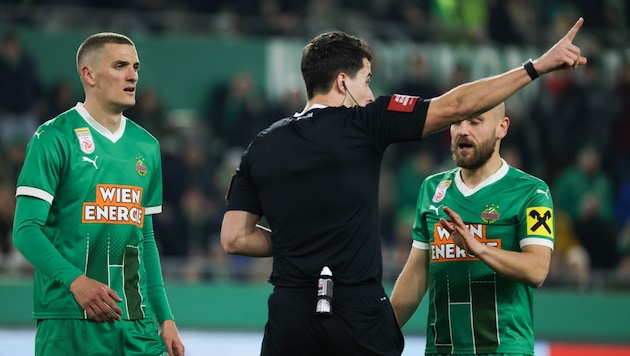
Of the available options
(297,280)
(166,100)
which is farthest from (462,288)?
(166,100)

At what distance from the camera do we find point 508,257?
4734 mm

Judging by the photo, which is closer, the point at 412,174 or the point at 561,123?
the point at 412,174

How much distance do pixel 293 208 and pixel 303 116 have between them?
1.29ft

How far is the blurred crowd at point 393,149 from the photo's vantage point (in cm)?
1105

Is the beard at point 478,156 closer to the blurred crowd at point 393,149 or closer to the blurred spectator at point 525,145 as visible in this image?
the blurred crowd at point 393,149

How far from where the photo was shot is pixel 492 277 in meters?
5.08

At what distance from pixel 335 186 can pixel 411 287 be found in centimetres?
116

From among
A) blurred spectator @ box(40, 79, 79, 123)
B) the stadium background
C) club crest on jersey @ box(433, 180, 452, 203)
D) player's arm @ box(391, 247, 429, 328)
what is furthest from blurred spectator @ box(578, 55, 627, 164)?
player's arm @ box(391, 247, 429, 328)

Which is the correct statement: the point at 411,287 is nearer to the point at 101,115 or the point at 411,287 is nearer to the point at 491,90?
the point at 491,90

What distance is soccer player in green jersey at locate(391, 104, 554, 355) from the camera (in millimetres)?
5008

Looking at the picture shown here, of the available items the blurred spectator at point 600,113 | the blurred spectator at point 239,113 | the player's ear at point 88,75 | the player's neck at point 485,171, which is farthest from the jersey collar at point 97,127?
the blurred spectator at point 600,113

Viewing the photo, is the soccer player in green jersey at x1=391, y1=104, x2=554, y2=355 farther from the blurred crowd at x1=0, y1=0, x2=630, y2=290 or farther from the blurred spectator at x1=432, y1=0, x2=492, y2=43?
the blurred spectator at x1=432, y1=0, x2=492, y2=43

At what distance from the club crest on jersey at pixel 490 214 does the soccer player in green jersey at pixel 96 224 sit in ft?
5.14

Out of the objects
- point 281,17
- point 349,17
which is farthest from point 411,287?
point 349,17
